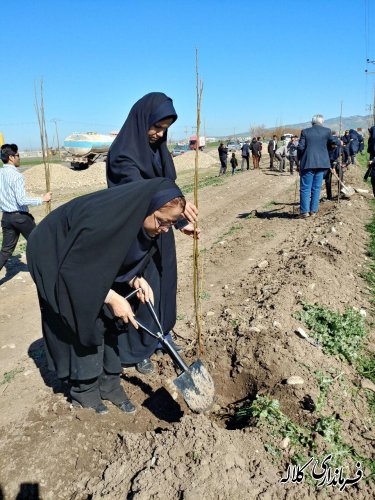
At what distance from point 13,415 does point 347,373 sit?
2.43 metres

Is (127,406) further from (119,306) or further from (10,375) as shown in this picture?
(10,375)

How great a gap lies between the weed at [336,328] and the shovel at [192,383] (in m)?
1.16

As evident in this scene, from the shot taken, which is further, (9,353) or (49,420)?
(9,353)

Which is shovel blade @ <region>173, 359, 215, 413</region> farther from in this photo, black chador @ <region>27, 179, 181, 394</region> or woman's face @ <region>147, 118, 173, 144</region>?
woman's face @ <region>147, 118, 173, 144</region>

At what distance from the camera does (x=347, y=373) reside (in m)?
3.03

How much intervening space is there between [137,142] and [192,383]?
1668mm

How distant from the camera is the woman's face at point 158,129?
2.80 metres

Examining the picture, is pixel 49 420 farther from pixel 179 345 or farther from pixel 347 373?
pixel 347 373

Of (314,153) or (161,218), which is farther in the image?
(314,153)

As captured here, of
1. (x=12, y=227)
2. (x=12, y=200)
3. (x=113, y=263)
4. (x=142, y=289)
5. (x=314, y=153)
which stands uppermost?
(x=314, y=153)

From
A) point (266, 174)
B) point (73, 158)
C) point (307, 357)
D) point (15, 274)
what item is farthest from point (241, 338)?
point (73, 158)

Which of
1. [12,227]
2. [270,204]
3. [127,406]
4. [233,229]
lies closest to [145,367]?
[127,406]

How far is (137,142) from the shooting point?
2.84 meters

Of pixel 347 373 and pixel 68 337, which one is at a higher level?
pixel 68 337
